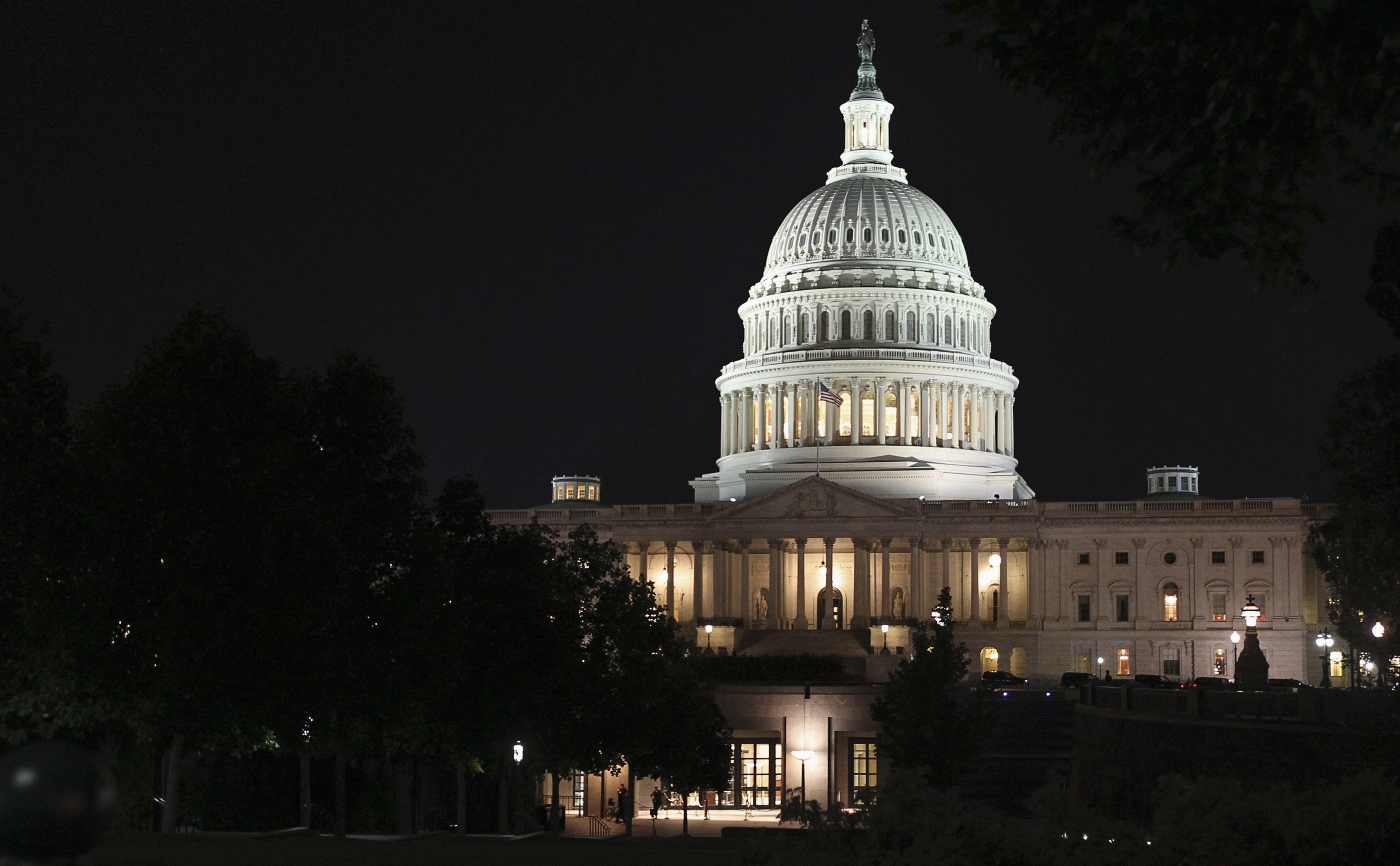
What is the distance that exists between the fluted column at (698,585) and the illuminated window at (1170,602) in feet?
106

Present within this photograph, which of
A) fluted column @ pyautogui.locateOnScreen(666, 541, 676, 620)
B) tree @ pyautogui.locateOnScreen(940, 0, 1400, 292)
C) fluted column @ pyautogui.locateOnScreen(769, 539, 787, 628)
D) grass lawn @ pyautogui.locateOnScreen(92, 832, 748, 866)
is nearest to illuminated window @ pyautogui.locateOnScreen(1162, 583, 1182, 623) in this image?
fluted column @ pyautogui.locateOnScreen(769, 539, 787, 628)

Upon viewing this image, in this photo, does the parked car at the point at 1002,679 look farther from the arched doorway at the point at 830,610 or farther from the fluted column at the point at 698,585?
the fluted column at the point at 698,585

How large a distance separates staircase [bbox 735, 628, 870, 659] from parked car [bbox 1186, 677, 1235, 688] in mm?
23274

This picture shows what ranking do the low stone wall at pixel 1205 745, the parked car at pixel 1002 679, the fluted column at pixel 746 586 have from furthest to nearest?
the fluted column at pixel 746 586, the parked car at pixel 1002 679, the low stone wall at pixel 1205 745

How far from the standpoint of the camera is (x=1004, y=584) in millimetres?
128625

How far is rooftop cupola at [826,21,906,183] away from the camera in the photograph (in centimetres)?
15788

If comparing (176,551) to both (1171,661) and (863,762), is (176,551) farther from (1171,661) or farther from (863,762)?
(1171,661)

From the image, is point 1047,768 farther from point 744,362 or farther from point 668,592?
point 744,362

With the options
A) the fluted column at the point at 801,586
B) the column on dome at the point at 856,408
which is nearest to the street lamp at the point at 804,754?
the fluted column at the point at 801,586

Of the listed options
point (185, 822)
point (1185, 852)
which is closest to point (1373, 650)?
point (1185, 852)

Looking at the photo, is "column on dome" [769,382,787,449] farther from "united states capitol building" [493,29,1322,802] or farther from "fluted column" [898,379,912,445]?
"fluted column" [898,379,912,445]

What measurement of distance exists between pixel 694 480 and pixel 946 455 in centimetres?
2335

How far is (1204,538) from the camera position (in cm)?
12825

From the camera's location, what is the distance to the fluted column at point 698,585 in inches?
5221
